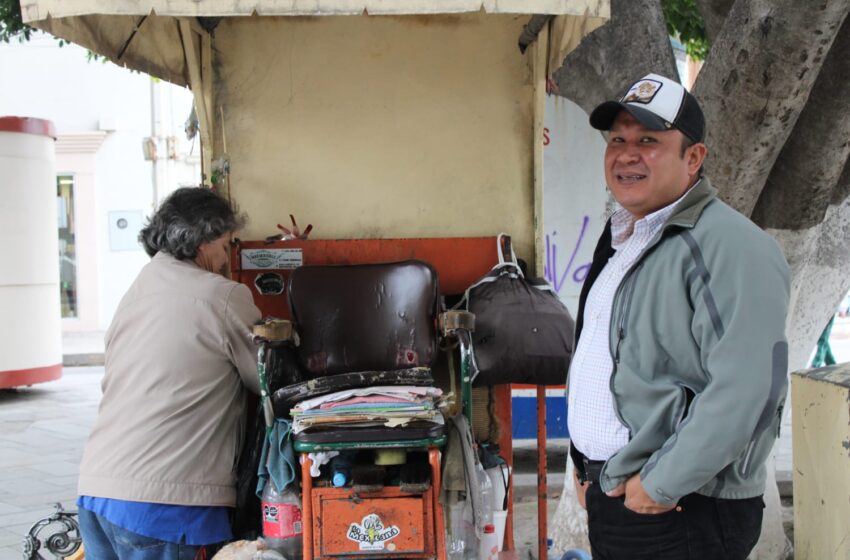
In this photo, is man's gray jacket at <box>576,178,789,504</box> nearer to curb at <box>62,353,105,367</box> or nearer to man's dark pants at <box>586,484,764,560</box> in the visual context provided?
man's dark pants at <box>586,484,764,560</box>

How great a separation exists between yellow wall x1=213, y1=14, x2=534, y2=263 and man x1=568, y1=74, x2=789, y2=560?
1.73 m

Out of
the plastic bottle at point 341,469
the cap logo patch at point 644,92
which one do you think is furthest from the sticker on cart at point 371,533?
the cap logo patch at point 644,92

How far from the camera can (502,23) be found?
403 cm

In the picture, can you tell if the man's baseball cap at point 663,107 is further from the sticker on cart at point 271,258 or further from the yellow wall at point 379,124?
the sticker on cart at point 271,258

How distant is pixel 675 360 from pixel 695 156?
1.75 feet

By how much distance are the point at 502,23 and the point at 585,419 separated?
229cm

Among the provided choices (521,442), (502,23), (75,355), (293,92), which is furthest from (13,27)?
(75,355)

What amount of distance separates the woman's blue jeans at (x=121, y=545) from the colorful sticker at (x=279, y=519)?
0.76 feet

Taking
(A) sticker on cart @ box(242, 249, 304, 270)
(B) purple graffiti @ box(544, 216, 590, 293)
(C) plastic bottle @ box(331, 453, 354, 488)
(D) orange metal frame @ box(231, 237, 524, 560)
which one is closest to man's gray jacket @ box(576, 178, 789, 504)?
(C) plastic bottle @ box(331, 453, 354, 488)

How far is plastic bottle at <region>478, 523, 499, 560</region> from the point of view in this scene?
3416 millimetres

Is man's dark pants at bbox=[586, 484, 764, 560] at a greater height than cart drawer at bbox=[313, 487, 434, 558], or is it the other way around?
man's dark pants at bbox=[586, 484, 764, 560]

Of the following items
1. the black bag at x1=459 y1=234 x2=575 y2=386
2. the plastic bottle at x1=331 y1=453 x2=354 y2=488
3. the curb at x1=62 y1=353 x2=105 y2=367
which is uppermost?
the black bag at x1=459 y1=234 x2=575 y2=386

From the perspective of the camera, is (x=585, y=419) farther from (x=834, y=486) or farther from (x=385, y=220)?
(x=385, y=220)

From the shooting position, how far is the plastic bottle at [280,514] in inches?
124
